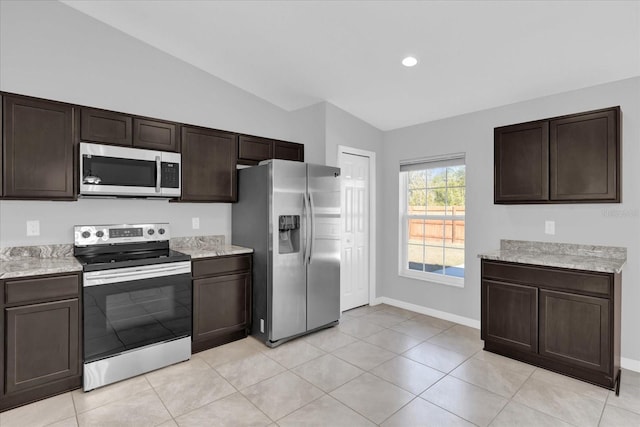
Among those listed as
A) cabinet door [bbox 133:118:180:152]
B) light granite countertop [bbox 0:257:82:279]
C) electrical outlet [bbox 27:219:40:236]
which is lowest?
light granite countertop [bbox 0:257:82:279]

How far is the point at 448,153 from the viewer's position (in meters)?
4.10

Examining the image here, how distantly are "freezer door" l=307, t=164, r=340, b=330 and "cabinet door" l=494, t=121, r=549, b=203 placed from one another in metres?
1.67

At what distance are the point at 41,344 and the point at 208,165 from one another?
1990 millimetres

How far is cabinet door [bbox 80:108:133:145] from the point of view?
281 cm

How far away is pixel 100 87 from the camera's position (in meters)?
3.09

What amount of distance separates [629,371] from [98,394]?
428 cm

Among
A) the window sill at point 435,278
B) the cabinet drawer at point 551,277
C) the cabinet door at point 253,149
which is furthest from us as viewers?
the window sill at point 435,278

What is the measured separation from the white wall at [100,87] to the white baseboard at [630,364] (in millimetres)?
3486

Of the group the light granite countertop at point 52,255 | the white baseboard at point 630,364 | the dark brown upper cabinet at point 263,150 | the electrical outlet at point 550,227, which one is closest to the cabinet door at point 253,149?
the dark brown upper cabinet at point 263,150

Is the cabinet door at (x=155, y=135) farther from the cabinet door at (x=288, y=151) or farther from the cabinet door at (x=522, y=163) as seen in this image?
the cabinet door at (x=522, y=163)

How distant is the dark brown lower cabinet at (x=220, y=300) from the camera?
3.17 m

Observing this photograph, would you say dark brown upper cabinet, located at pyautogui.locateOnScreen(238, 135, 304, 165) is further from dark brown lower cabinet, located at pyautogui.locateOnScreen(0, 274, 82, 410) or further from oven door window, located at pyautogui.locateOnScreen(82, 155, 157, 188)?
dark brown lower cabinet, located at pyautogui.locateOnScreen(0, 274, 82, 410)

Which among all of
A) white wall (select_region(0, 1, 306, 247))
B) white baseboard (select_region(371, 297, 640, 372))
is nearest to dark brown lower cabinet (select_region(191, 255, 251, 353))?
white wall (select_region(0, 1, 306, 247))

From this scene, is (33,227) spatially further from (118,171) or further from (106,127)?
(106,127)
